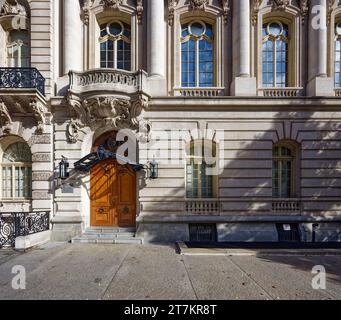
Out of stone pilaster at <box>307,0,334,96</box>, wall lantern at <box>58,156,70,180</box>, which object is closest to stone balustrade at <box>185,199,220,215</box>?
wall lantern at <box>58,156,70,180</box>

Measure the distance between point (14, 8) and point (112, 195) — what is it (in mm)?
10825

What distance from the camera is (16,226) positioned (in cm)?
882

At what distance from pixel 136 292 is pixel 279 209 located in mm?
8209

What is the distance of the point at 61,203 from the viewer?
10305 millimetres

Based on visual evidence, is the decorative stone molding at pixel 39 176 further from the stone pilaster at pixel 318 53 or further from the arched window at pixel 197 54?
the stone pilaster at pixel 318 53

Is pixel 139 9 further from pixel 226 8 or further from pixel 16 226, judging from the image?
pixel 16 226

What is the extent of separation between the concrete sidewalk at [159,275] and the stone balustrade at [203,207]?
2501 mm

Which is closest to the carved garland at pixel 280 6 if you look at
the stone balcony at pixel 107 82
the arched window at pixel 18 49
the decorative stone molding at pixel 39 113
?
the stone balcony at pixel 107 82

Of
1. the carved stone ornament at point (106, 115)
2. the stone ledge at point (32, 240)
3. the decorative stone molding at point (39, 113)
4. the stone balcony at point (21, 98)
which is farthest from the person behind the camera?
the carved stone ornament at point (106, 115)

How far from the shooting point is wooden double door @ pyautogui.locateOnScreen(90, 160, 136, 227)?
418 inches

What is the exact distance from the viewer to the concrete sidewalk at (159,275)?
5.18 m

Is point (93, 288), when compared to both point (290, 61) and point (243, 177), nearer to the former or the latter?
point (243, 177)

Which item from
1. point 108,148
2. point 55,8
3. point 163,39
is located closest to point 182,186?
point 108,148

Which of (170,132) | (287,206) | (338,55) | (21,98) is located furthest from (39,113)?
(338,55)
